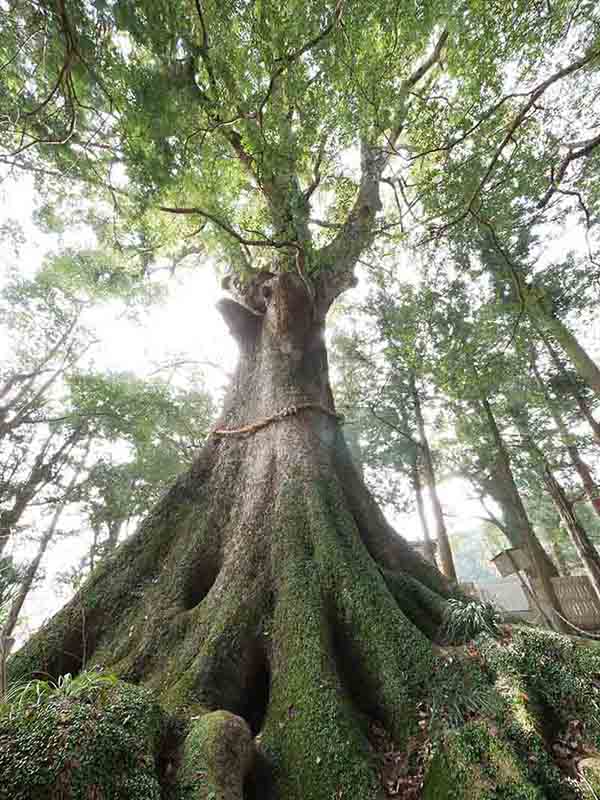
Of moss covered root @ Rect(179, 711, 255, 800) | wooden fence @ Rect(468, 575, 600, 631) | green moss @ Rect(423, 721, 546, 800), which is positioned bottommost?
wooden fence @ Rect(468, 575, 600, 631)

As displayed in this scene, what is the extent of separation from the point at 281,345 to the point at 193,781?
4.88 metres

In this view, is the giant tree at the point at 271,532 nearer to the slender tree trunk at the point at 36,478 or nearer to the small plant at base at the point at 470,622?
the small plant at base at the point at 470,622

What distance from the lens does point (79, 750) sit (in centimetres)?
146

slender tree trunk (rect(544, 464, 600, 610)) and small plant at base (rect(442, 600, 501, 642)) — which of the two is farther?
slender tree trunk (rect(544, 464, 600, 610))

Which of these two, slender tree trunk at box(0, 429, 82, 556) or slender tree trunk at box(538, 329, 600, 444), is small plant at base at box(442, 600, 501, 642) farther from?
slender tree trunk at box(0, 429, 82, 556)

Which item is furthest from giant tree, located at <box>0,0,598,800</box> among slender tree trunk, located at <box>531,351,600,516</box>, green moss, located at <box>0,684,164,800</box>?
slender tree trunk, located at <box>531,351,600,516</box>

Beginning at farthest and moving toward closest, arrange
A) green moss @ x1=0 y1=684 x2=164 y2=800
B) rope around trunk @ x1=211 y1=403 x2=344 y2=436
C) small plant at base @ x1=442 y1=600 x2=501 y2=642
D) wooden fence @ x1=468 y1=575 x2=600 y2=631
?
wooden fence @ x1=468 y1=575 x2=600 y2=631 → rope around trunk @ x1=211 y1=403 x2=344 y2=436 → small plant at base @ x1=442 y1=600 x2=501 y2=642 → green moss @ x1=0 y1=684 x2=164 y2=800

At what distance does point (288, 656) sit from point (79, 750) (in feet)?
4.99

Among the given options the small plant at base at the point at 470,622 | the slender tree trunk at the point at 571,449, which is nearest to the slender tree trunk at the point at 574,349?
the slender tree trunk at the point at 571,449

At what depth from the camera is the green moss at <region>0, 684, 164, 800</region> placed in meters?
1.34

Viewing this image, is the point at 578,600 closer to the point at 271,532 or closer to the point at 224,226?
the point at 271,532

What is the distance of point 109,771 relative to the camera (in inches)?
58.6

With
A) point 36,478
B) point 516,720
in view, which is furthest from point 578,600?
point 36,478

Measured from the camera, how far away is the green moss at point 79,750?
1337 mm
